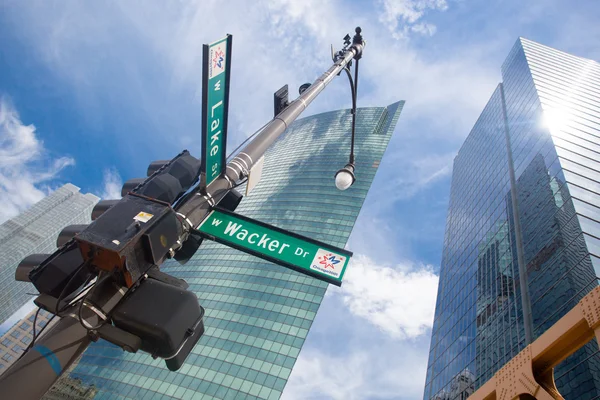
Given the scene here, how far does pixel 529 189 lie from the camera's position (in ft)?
130

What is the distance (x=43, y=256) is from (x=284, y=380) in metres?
49.1

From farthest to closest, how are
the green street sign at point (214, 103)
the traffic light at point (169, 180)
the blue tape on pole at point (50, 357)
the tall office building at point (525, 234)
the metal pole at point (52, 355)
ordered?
the tall office building at point (525, 234) < the traffic light at point (169, 180) < the green street sign at point (214, 103) < the blue tape on pole at point (50, 357) < the metal pole at point (52, 355)

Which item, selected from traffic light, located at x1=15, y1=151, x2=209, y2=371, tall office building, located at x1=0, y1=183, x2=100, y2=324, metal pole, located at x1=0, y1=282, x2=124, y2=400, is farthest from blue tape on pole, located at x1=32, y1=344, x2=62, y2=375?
tall office building, located at x1=0, y1=183, x2=100, y2=324

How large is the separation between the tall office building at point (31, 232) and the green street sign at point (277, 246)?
14832 centimetres

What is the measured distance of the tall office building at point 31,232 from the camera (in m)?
128

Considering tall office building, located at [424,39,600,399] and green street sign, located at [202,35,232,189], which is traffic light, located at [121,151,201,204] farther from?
tall office building, located at [424,39,600,399]

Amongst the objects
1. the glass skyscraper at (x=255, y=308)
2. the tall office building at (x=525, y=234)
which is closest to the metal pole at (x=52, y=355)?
the tall office building at (x=525, y=234)

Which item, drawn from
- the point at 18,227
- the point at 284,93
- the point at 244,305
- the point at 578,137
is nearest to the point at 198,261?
the point at 244,305

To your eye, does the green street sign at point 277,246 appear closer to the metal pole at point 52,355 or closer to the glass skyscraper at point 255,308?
the metal pole at point 52,355

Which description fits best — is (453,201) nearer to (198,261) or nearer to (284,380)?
(284,380)

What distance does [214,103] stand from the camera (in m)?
3.31

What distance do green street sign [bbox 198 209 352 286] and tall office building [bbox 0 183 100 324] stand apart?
148322mm

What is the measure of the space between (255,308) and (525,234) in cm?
3958

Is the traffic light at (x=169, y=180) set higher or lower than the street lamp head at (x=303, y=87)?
lower
